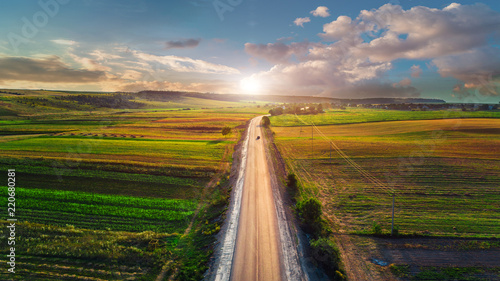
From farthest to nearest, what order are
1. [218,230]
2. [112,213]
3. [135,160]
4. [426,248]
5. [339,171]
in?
[135,160] < [339,171] < [112,213] < [218,230] < [426,248]

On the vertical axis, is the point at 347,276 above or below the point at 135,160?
below

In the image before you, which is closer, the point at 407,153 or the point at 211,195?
the point at 211,195

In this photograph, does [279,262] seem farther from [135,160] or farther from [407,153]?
[407,153]

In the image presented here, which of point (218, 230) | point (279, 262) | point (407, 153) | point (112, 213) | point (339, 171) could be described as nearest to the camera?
point (279, 262)

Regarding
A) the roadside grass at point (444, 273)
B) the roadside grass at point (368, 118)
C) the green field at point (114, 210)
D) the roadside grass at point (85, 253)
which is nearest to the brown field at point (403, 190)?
the roadside grass at point (444, 273)

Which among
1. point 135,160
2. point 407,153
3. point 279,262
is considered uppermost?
point 407,153

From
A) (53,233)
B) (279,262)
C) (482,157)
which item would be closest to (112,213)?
(53,233)

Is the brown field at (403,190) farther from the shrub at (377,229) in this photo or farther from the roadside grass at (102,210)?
the roadside grass at (102,210)
